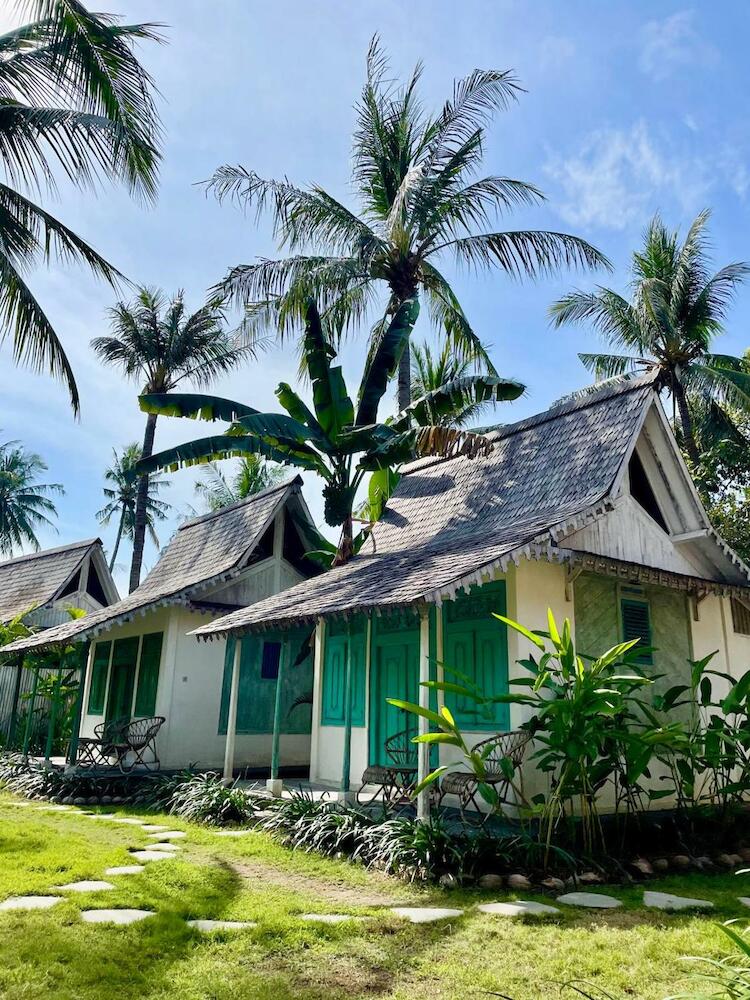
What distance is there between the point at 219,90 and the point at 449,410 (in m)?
4.86

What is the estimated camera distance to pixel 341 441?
37.7 feet

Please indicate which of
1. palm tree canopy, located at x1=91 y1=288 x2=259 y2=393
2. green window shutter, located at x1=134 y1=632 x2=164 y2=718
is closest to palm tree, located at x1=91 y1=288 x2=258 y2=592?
palm tree canopy, located at x1=91 y1=288 x2=259 y2=393

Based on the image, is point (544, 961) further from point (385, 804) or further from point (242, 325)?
point (242, 325)

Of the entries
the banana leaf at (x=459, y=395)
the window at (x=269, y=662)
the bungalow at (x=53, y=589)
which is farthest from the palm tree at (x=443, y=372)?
the bungalow at (x=53, y=589)

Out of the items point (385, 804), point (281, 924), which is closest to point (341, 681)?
point (385, 804)

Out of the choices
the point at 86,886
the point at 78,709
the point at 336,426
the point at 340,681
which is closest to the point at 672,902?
the point at 86,886

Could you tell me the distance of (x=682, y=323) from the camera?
19141 millimetres

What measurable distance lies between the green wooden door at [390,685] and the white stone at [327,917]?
407 centimetres

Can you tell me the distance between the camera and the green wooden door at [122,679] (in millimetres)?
13258

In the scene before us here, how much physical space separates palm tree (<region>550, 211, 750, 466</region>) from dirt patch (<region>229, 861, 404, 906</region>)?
1423cm

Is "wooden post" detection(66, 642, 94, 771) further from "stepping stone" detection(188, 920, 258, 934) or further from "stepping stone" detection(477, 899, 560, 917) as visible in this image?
"stepping stone" detection(477, 899, 560, 917)

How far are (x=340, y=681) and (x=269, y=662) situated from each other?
279cm

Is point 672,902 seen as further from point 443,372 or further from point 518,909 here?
point 443,372

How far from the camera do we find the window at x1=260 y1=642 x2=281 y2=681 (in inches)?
485
